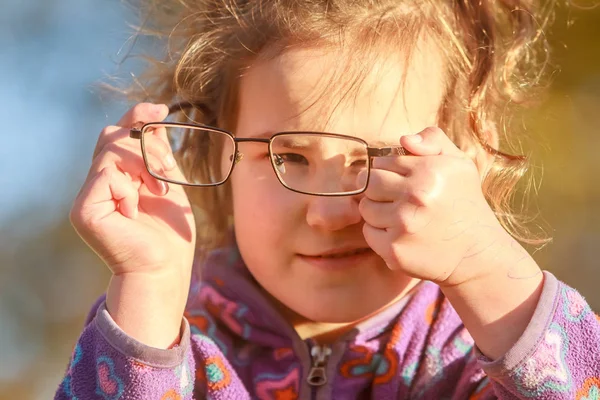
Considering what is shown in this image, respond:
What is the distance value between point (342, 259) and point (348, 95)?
0.32m

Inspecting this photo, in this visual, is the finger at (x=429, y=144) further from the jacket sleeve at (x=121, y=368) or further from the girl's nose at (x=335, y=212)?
the jacket sleeve at (x=121, y=368)

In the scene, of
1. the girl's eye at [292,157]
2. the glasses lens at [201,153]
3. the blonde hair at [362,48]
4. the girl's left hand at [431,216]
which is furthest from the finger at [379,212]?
the glasses lens at [201,153]

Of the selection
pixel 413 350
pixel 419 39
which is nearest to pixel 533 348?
pixel 413 350

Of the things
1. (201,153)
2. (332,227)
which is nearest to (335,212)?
(332,227)

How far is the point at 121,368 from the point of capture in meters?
1.58

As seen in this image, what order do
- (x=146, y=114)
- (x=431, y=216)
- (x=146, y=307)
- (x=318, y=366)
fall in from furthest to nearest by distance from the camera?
(x=318, y=366)
(x=146, y=114)
(x=146, y=307)
(x=431, y=216)

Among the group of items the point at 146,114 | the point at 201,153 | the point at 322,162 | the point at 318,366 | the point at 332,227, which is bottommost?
the point at 318,366

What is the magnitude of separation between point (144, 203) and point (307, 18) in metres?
0.51

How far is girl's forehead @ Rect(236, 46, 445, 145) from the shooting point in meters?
1.72

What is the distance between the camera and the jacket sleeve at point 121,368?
157 centimetres

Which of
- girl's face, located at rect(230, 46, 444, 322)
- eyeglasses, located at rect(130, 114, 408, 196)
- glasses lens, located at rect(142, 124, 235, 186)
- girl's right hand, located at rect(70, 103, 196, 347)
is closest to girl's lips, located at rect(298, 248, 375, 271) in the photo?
girl's face, located at rect(230, 46, 444, 322)

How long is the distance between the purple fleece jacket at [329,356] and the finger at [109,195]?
20cm

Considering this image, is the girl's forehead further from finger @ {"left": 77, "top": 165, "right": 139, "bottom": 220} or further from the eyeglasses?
finger @ {"left": 77, "top": 165, "right": 139, "bottom": 220}

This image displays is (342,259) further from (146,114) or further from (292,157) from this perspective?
(146,114)
